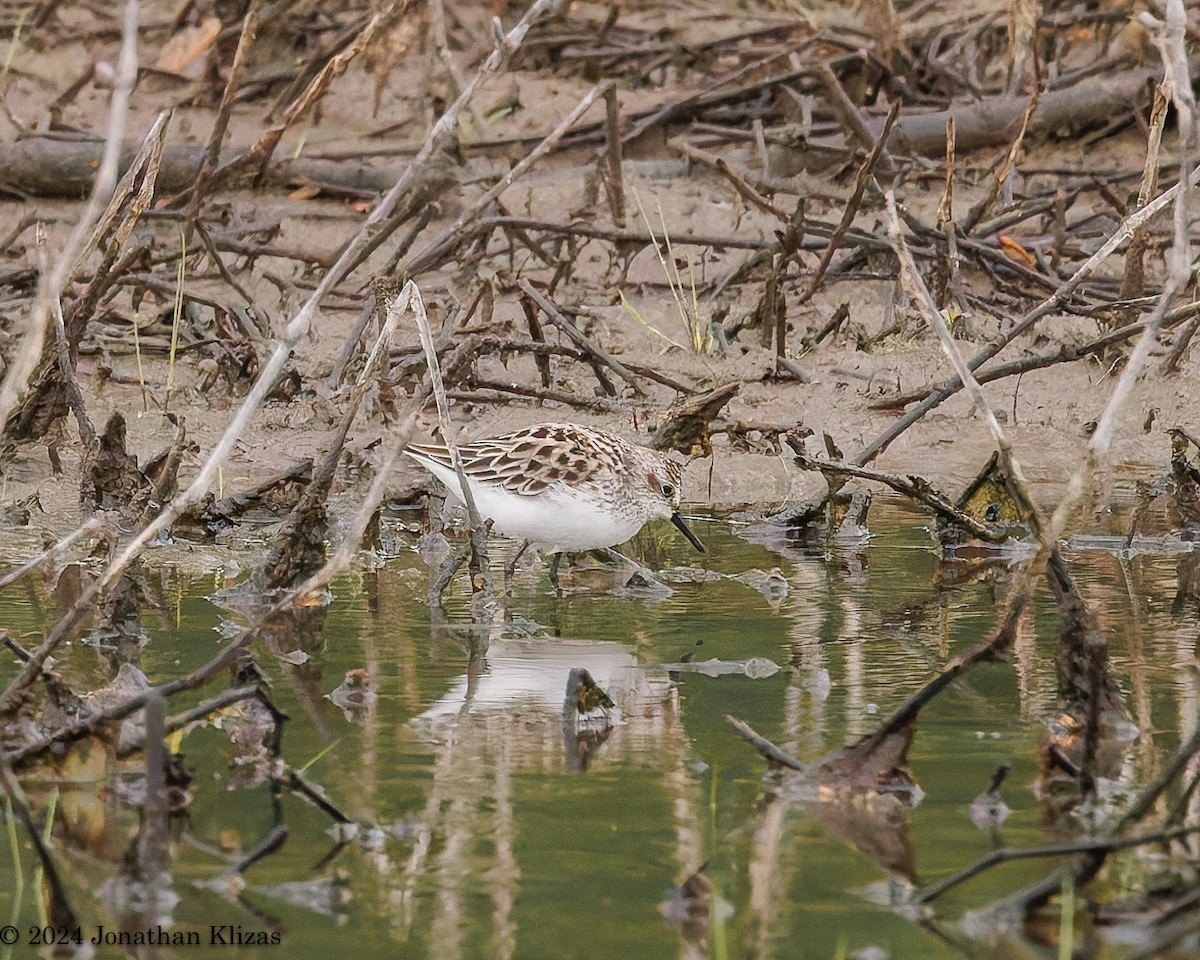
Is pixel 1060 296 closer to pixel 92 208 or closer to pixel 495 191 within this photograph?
pixel 495 191

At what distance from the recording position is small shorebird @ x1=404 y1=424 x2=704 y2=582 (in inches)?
232

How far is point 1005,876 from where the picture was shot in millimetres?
3318

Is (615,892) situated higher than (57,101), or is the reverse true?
(57,101)

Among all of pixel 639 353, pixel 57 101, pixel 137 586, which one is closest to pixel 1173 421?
pixel 639 353

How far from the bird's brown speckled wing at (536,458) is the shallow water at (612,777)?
391mm

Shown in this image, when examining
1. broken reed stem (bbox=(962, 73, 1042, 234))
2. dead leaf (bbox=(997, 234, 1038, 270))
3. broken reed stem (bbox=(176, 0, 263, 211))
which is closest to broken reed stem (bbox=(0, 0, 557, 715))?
broken reed stem (bbox=(176, 0, 263, 211))

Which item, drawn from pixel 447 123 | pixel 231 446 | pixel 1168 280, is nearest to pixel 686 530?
pixel 447 123

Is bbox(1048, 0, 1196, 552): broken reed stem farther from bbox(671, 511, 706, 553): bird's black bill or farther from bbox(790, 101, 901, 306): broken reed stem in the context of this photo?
bbox(790, 101, 901, 306): broken reed stem

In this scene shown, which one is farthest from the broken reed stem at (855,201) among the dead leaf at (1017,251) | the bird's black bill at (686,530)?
the bird's black bill at (686,530)

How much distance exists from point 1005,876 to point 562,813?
89 cm

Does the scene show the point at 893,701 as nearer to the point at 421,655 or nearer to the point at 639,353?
the point at 421,655

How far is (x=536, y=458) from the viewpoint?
20.1 feet

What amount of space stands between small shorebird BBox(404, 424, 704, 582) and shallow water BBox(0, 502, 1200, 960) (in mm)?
238

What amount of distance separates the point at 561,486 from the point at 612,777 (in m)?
2.10
